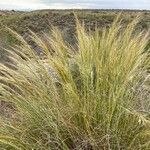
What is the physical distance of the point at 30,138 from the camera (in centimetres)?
493

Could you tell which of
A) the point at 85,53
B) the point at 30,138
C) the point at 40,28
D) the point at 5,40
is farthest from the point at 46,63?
the point at 40,28

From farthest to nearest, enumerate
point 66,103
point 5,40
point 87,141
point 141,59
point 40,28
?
point 40,28, point 5,40, point 141,59, point 66,103, point 87,141

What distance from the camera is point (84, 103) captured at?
4.86m

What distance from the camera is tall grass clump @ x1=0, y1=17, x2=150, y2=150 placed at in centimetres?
479

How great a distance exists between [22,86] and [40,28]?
2008 cm

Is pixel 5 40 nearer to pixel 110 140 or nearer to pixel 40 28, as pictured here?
pixel 40 28

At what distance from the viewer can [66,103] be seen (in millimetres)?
5070

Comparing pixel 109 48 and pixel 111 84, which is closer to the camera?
pixel 111 84

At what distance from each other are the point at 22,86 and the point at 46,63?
0.72 m

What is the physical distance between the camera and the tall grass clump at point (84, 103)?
4793 millimetres

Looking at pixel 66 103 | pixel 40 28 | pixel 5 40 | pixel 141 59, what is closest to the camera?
pixel 66 103

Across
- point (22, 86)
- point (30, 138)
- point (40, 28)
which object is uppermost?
point (22, 86)

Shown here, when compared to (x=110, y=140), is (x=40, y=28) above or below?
below

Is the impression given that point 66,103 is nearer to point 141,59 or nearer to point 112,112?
point 112,112
